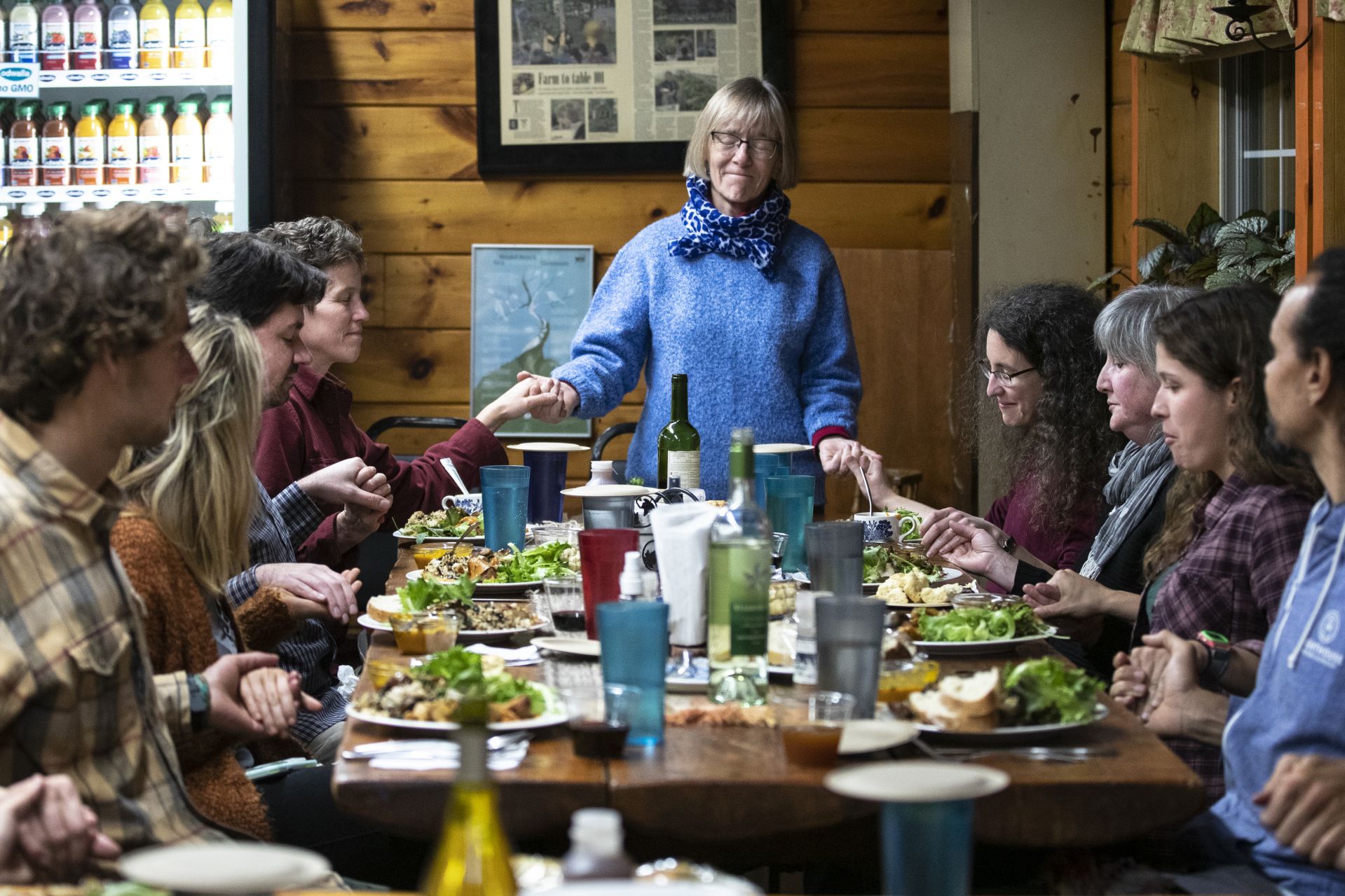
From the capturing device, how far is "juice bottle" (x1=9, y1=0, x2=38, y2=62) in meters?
3.94

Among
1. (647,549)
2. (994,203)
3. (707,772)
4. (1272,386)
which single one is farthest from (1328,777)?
(994,203)

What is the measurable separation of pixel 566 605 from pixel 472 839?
100cm

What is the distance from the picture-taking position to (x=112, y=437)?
4.40ft

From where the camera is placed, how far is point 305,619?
2.09m

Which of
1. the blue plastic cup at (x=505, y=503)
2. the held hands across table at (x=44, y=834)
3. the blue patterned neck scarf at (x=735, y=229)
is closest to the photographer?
the held hands across table at (x=44, y=834)

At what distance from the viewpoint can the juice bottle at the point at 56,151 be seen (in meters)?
4.03

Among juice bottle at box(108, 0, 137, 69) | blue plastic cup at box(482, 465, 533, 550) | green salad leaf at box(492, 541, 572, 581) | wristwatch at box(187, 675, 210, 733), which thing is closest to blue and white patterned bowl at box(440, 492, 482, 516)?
blue plastic cup at box(482, 465, 533, 550)

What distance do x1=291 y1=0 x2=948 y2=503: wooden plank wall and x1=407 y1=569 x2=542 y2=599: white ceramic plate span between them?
2470mm

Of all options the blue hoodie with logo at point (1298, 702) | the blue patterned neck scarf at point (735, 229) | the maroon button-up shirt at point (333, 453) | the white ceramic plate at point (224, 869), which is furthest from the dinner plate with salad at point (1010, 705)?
the blue patterned neck scarf at point (735, 229)

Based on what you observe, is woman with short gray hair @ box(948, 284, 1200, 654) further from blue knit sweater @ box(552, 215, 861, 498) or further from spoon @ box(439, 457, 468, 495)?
spoon @ box(439, 457, 468, 495)

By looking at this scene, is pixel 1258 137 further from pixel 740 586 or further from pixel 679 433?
pixel 740 586

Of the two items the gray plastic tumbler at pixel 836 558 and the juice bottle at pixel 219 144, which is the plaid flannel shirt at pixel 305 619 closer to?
the gray plastic tumbler at pixel 836 558

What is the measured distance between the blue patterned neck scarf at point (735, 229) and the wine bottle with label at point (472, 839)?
252cm

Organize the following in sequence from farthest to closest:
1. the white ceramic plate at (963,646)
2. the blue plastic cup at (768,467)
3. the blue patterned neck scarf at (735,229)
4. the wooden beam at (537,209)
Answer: the wooden beam at (537,209) → the blue patterned neck scarf at (735,229) → the blue plastic cup at (768,467) → the white ceramic plate at (963,646)
